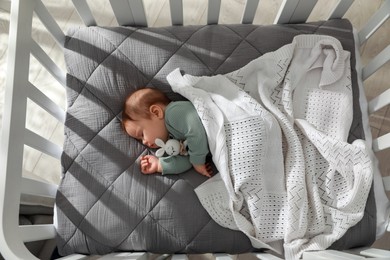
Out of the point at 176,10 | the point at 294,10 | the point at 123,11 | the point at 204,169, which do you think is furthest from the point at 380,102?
the point at 123,11

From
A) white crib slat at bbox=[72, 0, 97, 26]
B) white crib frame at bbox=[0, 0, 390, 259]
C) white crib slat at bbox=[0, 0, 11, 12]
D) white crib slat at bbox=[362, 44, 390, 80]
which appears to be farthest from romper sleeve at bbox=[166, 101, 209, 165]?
white crib slat at bbox=[0, 0, 11, 12]

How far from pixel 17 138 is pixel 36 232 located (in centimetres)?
24

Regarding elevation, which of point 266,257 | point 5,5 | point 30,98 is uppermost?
point 5,5

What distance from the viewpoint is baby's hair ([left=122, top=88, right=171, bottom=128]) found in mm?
1072

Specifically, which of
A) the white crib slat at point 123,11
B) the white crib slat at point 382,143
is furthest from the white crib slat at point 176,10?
the white crib slat at point 382,143

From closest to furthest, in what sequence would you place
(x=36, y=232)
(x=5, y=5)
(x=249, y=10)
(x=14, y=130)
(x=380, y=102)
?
(x=14, y=130)
(x=36, y=232)
(x=380, y=102)
(x=249, y=10)
(x=5, y=5)

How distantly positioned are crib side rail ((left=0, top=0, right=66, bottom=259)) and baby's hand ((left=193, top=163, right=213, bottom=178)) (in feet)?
Answer: 1.30

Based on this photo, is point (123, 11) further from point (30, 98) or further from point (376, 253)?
point (376, 253)

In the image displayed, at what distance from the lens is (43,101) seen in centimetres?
108

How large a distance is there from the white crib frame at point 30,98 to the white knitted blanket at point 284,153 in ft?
0.25

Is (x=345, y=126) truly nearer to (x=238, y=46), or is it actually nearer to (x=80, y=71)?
(x=238, y=46)

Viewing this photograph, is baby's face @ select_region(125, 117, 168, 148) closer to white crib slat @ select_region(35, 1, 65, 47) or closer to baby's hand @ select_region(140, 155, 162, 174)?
baby's hand @ select_region(140, 155, 162, 174)

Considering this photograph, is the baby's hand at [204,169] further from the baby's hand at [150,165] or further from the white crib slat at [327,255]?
the white crib slat at [327,255]

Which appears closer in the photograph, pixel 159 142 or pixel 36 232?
pixel 36 232
